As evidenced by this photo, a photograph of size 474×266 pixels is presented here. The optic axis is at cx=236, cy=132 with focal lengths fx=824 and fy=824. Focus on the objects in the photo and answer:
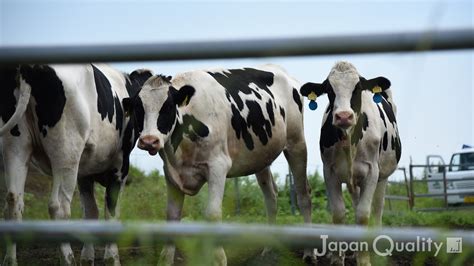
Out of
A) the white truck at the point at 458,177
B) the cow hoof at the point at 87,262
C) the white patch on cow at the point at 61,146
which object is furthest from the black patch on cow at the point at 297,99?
A: the white truck at the point at 458,177

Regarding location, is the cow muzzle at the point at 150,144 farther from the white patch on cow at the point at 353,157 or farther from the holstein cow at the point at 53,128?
the white patch on cow at the point at 353,157

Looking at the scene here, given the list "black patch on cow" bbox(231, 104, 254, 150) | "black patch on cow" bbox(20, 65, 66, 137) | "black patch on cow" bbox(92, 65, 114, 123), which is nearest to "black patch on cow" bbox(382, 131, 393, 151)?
"black patch on cow" bbox(231, 104, 254, 150)

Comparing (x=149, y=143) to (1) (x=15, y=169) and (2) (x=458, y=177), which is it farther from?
(2) (x=458, y=177)

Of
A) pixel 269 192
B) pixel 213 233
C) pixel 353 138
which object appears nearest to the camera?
pixel 213 233

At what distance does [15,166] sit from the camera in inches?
297

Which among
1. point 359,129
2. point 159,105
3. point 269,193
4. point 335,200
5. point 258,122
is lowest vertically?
point 269,193

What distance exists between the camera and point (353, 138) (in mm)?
9203

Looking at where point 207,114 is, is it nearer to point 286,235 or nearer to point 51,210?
point 51,210

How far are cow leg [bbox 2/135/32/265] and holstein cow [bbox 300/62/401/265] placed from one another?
320 centimetres

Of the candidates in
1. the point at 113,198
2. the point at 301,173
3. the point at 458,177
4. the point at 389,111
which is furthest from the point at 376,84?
the point at 458,177

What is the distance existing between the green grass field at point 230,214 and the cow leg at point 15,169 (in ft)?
3.98

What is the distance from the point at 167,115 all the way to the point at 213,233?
22.2ft

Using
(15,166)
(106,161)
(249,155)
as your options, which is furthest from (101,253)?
(15,166)

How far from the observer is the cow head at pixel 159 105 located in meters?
8.42
